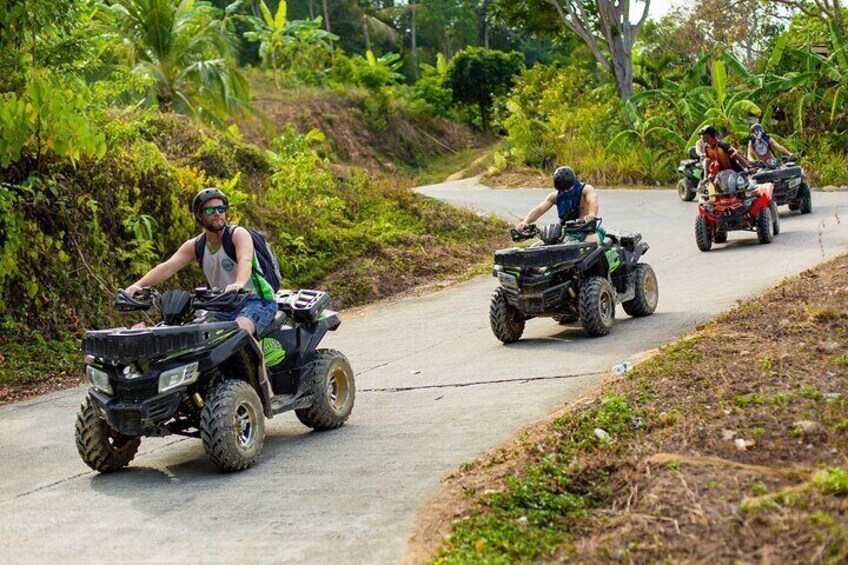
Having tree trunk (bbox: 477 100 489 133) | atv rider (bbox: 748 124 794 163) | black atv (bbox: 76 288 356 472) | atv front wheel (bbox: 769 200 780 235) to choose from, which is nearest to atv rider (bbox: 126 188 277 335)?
black atv (bbox: 76 288 356 472)

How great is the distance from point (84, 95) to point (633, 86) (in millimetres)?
27772

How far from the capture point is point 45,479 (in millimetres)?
9305

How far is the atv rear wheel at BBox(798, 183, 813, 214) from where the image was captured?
24.1 meters

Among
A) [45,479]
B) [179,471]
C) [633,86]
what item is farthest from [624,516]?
[633,86]

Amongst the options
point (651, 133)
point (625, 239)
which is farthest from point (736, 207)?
point (651, 133)

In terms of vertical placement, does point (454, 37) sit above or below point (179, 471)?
above

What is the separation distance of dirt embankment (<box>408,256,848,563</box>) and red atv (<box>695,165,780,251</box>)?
10.4 metres

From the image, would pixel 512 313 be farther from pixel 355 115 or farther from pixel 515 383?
pixel 355 115

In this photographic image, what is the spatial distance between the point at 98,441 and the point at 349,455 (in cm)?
173

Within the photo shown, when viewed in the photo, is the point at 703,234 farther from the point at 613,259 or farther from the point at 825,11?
the point at 825,11

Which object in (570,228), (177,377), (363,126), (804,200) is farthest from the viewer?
(363,126)

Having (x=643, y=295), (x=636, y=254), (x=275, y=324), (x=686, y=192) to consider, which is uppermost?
(x=275, y=324)

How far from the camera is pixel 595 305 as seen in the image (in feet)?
43.0

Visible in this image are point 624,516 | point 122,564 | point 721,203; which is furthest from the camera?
point 721,203
